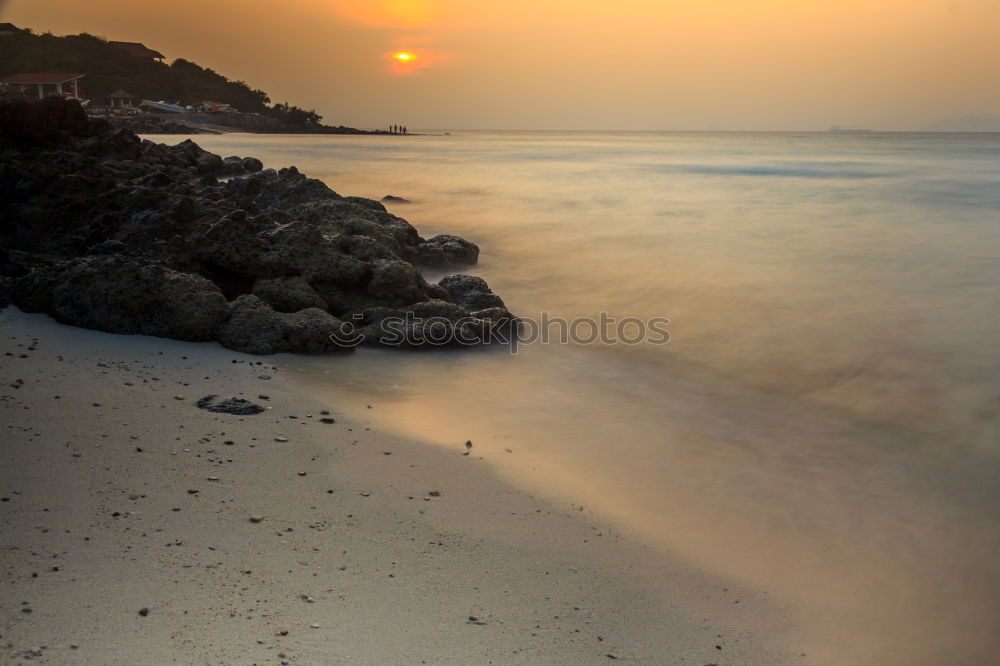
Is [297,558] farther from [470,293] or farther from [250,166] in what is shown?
[250,166]

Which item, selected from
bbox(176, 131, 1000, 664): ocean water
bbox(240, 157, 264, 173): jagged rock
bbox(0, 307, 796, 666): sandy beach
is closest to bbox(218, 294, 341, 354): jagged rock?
bbox(176, 131, 1000, 664): ocean water

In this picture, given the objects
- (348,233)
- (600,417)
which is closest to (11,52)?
(348,233)

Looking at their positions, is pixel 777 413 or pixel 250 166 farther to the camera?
pixel 250 166

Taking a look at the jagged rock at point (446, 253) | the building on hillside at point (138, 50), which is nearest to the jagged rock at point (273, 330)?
the jagged rock at point (446, 253)

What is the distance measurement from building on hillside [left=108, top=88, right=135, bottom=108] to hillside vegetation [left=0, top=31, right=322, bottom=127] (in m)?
0.92

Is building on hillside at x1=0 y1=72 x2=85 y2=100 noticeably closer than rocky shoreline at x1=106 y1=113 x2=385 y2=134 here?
Yes

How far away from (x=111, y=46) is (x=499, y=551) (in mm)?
86903

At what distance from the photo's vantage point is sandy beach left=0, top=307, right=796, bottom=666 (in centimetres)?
206

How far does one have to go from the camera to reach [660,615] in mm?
2457

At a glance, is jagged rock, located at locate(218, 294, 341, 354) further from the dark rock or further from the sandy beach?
the sandy beach

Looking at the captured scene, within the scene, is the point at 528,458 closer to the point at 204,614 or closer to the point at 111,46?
the point at 204,614

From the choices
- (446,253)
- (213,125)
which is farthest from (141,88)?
(446,253)

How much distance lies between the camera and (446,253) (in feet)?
29.0

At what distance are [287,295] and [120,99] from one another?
70.4 metres
